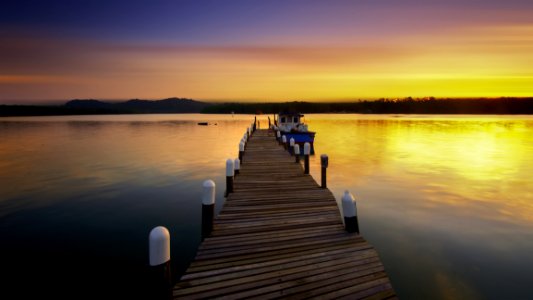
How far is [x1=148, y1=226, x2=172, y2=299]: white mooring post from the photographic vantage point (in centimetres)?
455

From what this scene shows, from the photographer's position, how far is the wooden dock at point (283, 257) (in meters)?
5.47

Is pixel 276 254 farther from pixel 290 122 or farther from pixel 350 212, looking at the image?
pixel 290 122

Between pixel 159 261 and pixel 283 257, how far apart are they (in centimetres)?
289

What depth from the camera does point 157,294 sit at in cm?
462

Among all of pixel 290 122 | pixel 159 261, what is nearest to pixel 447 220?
pixel 159 261

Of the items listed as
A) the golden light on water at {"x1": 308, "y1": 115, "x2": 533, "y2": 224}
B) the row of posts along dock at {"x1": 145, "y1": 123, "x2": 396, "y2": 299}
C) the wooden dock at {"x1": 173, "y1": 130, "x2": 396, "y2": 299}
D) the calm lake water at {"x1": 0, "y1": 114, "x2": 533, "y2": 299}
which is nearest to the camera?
the row of posts along dock at {"x1": 145, "y1": 123, "x2": 396, "y2": 299}

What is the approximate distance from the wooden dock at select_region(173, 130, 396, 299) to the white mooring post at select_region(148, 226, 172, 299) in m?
0.68

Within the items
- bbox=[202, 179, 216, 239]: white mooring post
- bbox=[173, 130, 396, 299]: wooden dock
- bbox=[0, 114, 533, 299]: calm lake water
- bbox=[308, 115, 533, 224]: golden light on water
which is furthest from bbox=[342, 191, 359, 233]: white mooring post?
bbox=[308, 115, 533, 224]: golden light on water

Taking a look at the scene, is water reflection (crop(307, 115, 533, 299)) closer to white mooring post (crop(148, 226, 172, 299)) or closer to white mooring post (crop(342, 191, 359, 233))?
white mooring post (crop(342, 191, 359, 233))

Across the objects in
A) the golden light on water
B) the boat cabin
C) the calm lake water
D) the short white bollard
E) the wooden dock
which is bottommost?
the calm lake water

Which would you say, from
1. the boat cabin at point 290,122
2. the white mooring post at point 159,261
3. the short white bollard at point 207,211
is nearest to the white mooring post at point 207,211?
the short white bollard at point 207,211

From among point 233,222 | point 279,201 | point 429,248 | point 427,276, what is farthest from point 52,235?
point 429,248

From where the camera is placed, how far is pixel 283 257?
6.54m

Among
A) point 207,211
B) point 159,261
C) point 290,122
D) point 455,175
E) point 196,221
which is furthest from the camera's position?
point 290,122
